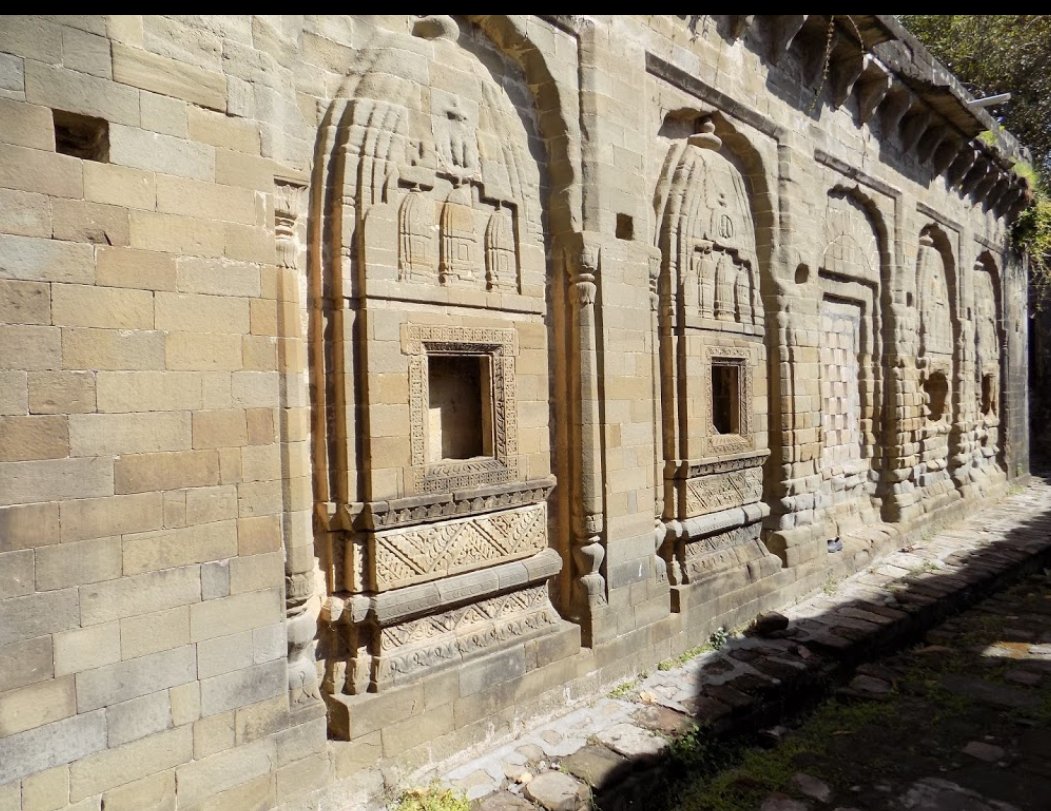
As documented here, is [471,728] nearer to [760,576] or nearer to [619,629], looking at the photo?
[619,629]

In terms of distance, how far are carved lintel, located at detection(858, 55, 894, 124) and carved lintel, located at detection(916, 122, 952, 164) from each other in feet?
6.36

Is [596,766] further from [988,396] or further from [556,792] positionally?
[988,396]

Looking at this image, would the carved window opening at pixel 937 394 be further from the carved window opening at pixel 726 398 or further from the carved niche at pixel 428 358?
the carved niche at pixel 428 358

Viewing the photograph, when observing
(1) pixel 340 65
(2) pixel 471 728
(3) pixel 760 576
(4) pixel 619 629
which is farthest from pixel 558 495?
(1) pixel 340 65

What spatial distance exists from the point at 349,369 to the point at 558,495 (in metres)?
2.06

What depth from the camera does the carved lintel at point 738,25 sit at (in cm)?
704

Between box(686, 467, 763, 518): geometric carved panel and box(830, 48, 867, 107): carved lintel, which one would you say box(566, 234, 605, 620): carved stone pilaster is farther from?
box(830, 48, 867, 107): carved lintel

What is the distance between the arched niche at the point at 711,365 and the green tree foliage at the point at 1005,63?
46.8ft

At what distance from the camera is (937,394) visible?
482 inches

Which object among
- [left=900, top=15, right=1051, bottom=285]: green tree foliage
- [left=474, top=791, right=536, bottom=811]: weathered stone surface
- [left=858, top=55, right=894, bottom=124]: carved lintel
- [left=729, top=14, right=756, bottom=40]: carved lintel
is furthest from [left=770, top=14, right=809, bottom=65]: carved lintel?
[left=900, top=15, right=1051, bottom=285]: green tree foliage

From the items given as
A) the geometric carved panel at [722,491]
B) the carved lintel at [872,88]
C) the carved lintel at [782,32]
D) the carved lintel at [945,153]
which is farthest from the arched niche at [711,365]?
the carved lintel at [945,153]

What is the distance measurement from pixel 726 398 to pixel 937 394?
21.6ft

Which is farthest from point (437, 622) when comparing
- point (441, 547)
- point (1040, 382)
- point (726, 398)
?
point (1040, 382)

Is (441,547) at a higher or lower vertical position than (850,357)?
lower
